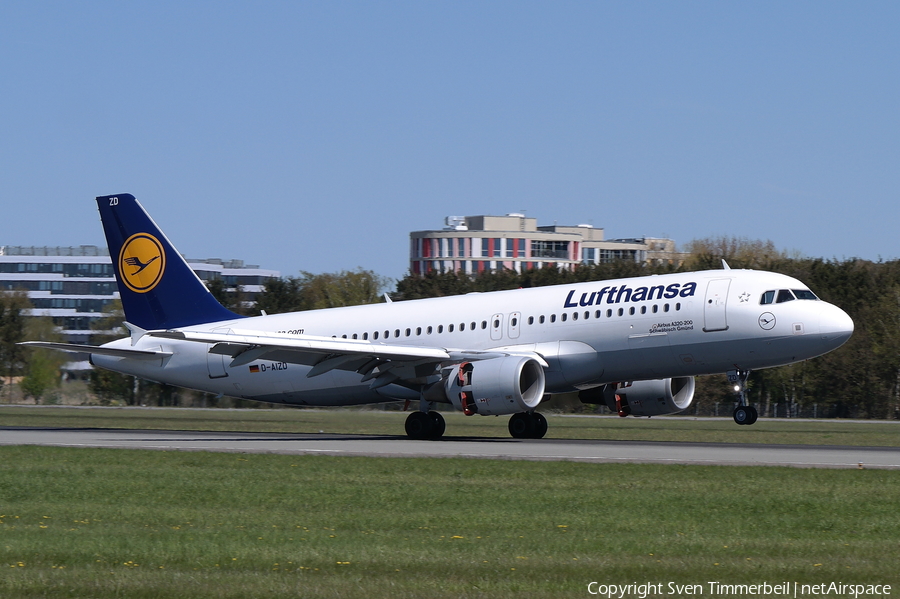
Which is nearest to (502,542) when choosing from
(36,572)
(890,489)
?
(36,572)

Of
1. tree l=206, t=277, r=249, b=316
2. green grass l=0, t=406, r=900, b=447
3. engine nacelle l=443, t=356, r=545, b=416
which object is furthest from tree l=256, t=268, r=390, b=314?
engine nacelle l=443, t=356, r=545, b=416

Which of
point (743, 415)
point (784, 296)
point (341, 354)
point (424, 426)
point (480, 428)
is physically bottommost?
point (480, 428)

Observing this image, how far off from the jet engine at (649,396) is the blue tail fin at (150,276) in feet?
46.0

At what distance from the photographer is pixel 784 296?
105ft

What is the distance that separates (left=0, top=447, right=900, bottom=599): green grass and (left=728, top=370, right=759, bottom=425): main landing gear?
8.19 meters

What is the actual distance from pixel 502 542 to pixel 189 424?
34.7 meters

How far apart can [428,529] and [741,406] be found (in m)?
17.8

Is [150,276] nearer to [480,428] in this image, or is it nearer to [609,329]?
[480,428]

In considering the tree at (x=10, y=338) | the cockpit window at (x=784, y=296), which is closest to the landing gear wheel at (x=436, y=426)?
the cockpit window at (x=784, y=296)

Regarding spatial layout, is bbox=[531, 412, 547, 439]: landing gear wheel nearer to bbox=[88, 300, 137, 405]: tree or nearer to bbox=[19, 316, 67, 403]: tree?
bbox=[88, 300, 137, 405]: tree

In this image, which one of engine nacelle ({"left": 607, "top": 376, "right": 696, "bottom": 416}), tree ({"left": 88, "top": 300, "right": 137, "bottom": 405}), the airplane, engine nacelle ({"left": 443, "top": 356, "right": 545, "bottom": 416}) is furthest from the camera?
tree ({"left": 88, "top": 300, "right": 137, "bottom": 405})

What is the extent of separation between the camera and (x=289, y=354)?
35062mm

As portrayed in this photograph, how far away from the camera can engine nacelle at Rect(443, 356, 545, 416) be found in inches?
1241

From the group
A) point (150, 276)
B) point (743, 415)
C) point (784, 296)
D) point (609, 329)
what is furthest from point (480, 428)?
point (784, 296)
